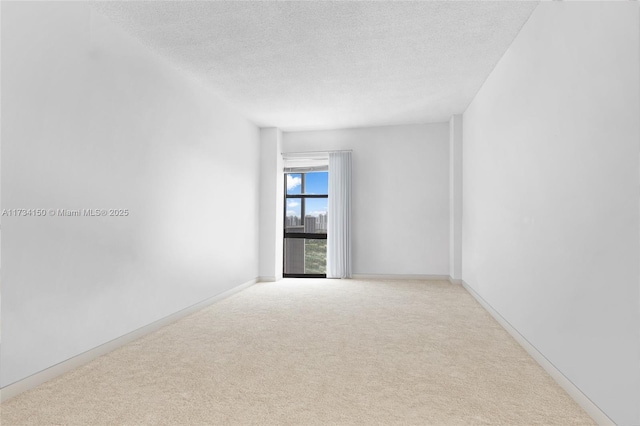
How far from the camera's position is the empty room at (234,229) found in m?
1.92

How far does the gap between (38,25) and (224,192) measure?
2902mm

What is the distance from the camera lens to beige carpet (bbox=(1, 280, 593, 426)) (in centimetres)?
192

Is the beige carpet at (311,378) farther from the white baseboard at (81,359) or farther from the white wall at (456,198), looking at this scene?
the white wall at (456,198)

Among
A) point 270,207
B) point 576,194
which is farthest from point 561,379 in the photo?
point 270,207

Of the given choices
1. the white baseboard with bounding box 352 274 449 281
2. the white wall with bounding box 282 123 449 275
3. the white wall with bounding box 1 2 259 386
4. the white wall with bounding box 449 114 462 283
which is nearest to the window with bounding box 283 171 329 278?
the white wall with bounding box 282 123 449 275

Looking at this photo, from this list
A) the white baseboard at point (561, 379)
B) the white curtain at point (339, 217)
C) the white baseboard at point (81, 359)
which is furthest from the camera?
the white curtain at point (339, 217)

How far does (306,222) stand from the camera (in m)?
6.93

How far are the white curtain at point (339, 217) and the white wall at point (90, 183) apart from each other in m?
2.66

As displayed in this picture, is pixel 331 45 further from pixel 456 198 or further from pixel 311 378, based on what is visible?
pixel 456 198

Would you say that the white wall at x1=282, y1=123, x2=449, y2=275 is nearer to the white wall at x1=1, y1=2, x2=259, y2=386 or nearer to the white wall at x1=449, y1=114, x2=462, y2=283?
the white wall at x1=449, y1=114, x2=462, y2=283

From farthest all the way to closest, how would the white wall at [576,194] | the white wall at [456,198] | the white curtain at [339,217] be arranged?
the white curtain at [339,217] → the white wall at [456,198] → the white wall at [576,194]

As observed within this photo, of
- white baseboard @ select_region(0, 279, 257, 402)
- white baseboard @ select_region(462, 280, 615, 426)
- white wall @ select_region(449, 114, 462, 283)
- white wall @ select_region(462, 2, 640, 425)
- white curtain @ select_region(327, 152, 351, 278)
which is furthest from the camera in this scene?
white curtain @ select_region(327, 152, 351, 278)

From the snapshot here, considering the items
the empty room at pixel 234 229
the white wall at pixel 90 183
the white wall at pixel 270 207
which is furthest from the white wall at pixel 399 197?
the white wall at pixel 90 183

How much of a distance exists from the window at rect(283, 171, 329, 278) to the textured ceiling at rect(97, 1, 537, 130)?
2.02 m
